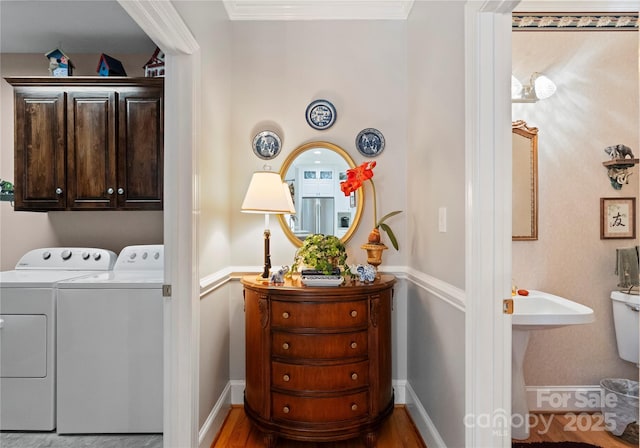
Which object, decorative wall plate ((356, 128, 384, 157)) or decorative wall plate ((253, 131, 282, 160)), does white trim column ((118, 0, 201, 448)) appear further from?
decorative wall plate ((356, 128, 384, 157))

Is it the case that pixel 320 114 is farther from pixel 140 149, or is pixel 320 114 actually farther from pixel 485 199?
pixel 485 199

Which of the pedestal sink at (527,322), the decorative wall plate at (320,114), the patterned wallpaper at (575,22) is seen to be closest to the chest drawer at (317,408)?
the pedestal sink at (527,322)

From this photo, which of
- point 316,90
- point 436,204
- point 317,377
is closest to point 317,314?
point 317,377

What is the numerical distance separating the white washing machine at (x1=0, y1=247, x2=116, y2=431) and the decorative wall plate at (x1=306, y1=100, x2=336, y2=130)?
6.13 ft

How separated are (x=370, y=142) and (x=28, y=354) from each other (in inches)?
96.8

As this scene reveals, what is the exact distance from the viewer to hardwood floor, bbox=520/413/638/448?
6.95 feet

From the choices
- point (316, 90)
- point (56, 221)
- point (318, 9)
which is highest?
point (318, 9)

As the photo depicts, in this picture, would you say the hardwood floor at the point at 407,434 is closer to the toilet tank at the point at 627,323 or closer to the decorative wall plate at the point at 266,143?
the toilet tank at the point at 627,323

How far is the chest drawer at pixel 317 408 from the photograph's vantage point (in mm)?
1922

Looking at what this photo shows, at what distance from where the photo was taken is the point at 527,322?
1926 millimetres

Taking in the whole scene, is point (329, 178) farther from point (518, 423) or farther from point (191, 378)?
point (518, 423)

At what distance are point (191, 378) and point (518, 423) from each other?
6.13 ft

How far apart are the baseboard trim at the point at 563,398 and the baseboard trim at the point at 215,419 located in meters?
1.99

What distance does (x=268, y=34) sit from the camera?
8.35ft
